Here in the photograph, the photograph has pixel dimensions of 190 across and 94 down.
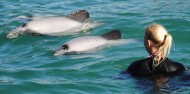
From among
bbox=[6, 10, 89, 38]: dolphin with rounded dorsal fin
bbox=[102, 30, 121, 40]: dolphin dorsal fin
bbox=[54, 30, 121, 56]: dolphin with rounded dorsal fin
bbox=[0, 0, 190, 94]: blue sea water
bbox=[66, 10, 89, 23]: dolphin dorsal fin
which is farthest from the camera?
bbox=[66, 10, 89, 23]: dolphin dorsal fin

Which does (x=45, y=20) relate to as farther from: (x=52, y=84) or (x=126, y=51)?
(x=52, y=84)

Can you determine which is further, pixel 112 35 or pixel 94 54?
pixel 112 35

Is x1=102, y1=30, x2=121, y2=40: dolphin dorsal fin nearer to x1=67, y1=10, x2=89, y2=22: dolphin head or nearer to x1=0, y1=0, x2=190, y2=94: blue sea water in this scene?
x1=0, y1=0, x2=190, y2=94: blue sea water

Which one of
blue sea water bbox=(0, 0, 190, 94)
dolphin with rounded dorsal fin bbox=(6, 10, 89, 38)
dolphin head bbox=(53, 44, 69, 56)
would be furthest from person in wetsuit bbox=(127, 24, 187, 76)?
dolphin with rounded dorsal fin bbox=(6, 10, 89, 38)

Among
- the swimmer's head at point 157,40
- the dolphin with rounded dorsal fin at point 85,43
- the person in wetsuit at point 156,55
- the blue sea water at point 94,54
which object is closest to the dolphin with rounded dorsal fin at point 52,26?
the blue sea water at point 94,54

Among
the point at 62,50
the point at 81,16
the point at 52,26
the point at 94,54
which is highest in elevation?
the point at 81,16

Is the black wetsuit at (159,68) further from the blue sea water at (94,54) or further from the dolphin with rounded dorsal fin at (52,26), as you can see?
the dolphin with rounded dorsal fin at (52,26)

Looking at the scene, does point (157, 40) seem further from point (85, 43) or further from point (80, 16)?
point (80, 16)

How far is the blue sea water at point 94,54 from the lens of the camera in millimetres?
7348

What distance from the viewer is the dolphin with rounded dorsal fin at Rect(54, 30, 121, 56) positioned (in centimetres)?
992

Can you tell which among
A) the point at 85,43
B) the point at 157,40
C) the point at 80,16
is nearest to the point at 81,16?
the point at 80,16

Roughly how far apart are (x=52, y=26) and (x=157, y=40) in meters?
5.26

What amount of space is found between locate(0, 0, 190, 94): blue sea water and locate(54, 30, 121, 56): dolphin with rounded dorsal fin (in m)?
0.25

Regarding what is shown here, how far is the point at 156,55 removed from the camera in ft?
Result: 22.7
